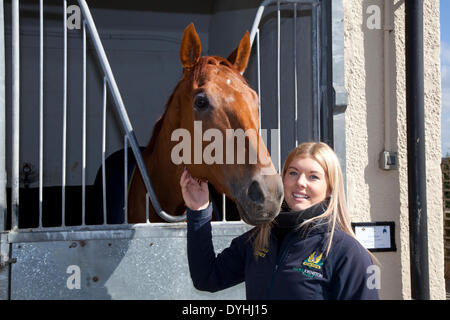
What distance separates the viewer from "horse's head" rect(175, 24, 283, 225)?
1.54 m

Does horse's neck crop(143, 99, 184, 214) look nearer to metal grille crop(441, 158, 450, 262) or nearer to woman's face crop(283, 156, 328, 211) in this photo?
woman's face crop(283, 156, 328, 211)

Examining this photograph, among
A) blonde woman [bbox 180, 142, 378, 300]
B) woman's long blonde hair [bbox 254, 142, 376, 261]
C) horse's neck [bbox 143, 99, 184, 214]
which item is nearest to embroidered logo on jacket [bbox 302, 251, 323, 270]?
blonde woman [bbox 180, 142, 378, 300]

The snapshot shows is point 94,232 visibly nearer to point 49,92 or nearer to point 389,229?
point 389,229

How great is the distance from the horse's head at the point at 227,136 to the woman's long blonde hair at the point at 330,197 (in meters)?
0.08

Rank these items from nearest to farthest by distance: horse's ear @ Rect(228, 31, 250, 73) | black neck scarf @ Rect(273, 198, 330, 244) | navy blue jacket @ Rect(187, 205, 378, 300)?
navy blue jacket @ Rect(187, 205, 378, 300) → black neck scarf @ Rect(273, 198, 330, 244) → horse's ear @ Rect(228, 31, 250, 73)

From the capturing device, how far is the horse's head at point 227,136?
5.04 ft

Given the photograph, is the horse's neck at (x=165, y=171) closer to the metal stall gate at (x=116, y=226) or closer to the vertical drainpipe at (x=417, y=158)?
the metal stall gate at (x=116, y=226)

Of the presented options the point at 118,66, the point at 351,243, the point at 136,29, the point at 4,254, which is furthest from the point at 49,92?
the point at 351,243

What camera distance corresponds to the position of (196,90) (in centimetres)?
186

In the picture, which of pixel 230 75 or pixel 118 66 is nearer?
pixel 230 75

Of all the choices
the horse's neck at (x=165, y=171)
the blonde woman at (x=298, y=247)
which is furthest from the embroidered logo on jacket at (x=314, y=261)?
the horse's neck at (x=165, y=171)

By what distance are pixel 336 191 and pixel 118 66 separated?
4.74m

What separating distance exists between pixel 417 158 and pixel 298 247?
4.17ft

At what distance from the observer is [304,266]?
1.32 meters
